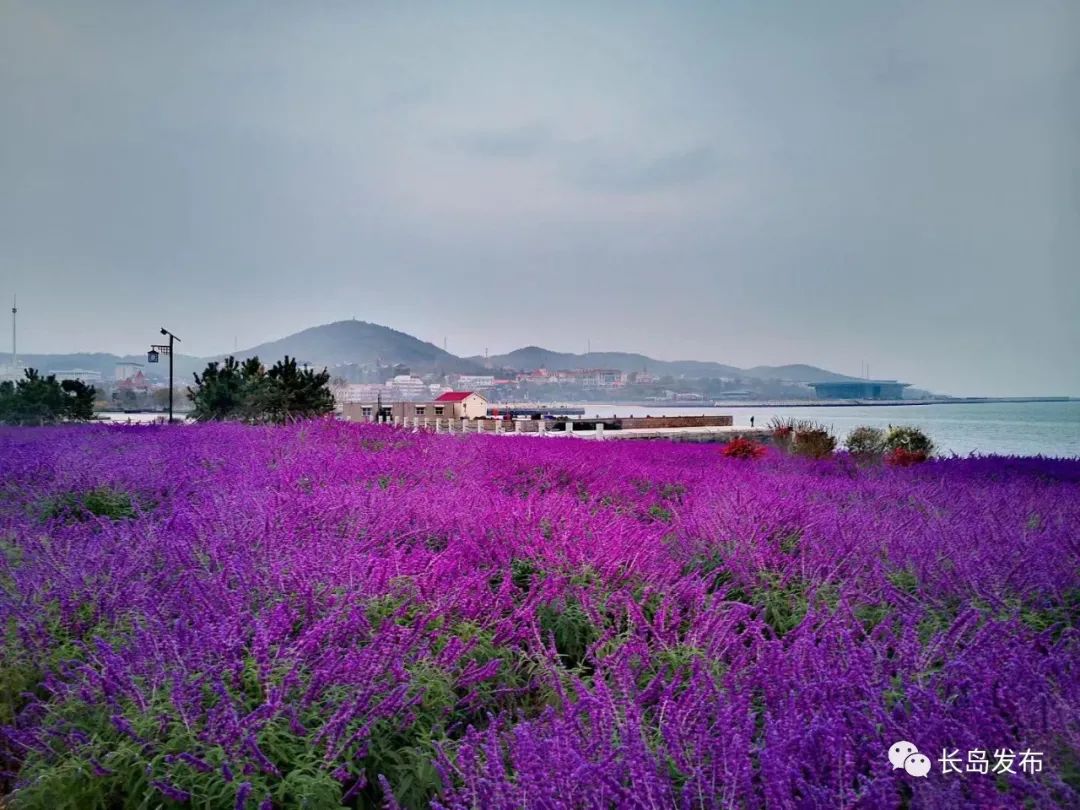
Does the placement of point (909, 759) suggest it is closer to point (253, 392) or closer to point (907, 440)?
point (907, 440)

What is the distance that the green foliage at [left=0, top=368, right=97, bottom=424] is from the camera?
1392cm

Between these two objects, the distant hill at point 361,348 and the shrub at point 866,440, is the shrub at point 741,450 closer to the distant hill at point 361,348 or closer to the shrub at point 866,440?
the shrub at point 866,440

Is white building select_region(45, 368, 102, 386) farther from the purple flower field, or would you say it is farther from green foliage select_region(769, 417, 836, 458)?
green foliage select_region(769, 417, 836, 458)

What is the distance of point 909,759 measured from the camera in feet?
5.41

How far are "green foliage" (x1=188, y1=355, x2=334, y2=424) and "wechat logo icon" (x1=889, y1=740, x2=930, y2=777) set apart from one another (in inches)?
783

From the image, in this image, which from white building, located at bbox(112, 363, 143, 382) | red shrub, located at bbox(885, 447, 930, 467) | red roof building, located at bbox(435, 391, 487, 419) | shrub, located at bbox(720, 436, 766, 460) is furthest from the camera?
red roof building, located at bbox(435, 391, 487, 419)

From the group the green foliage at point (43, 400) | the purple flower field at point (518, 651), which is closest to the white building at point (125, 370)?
the green foliage at point (43, 400)

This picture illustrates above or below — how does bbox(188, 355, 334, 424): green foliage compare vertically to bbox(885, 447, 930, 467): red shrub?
above

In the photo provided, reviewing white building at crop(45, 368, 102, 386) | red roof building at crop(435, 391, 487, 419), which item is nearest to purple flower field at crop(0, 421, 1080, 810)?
white building at crop(45, 368, 102, 386)

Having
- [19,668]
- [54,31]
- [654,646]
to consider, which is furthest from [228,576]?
[54,31]

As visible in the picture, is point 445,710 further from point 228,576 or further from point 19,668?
point 19,668

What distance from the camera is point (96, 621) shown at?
311cm

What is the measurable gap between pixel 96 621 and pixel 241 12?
12501 mm

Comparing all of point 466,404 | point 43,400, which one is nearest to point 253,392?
point 43,400
